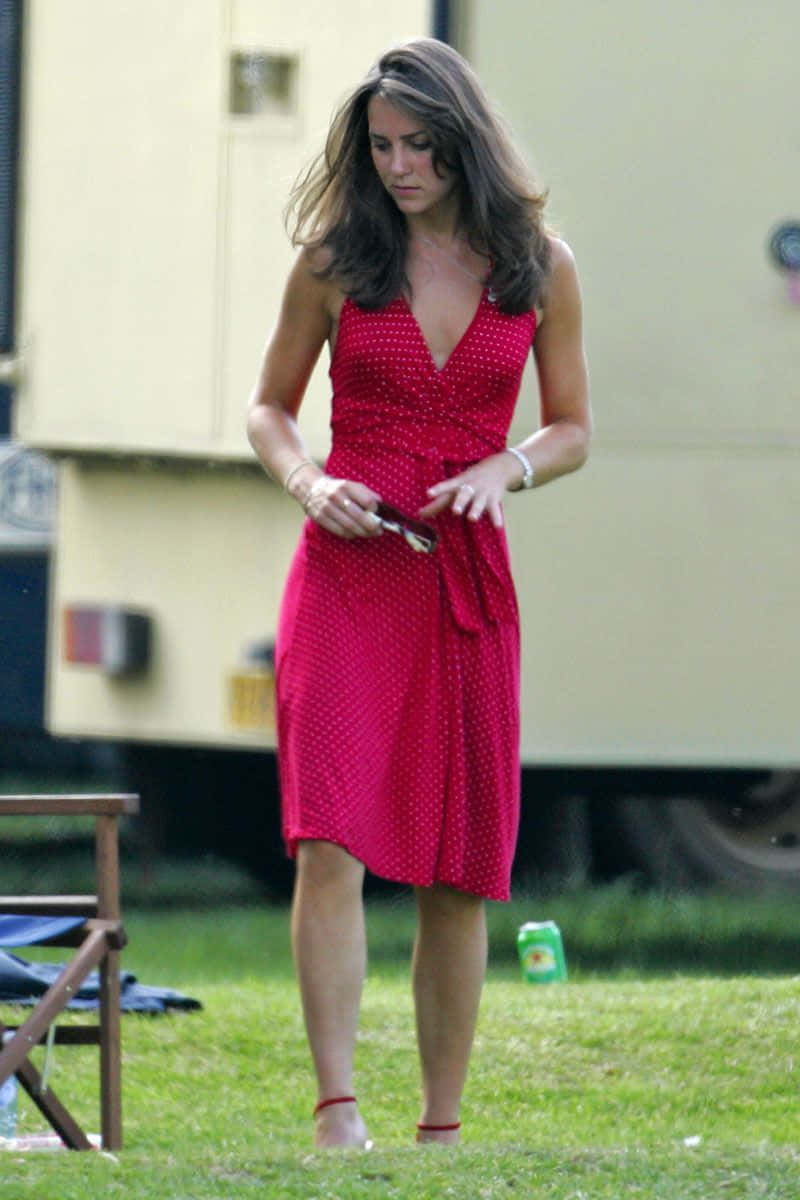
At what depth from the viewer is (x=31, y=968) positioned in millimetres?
4957

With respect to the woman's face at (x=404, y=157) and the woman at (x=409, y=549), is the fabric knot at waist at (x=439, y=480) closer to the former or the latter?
the woman at (x=409, y=549)

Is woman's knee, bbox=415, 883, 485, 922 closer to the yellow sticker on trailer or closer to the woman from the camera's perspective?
the woman

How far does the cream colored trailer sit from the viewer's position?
6.71 meters

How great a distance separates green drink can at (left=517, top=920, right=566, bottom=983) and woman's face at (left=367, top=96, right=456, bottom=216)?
2.91m

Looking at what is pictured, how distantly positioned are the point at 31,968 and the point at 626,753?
223cm

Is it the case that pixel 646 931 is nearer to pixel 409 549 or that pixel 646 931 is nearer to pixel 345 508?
pixel 409 549

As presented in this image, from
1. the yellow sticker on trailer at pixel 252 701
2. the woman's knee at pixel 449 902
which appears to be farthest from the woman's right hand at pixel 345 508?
the yellow sticker on trailer at pixel 252 701

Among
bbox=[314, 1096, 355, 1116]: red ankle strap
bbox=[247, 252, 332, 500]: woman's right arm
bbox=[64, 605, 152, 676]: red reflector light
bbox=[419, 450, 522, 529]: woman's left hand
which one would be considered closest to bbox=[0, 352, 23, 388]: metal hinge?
bbox=[64, 605, 152, 676]: red reflector light

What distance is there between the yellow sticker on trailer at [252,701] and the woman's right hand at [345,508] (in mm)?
3228

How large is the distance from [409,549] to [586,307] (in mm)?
2994

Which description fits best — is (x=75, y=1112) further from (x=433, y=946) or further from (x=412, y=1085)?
(x=433, y=946)

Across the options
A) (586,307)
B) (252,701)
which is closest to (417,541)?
(586,307)

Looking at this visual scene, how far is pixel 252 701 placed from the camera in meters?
7.11

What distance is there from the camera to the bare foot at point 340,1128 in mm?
3855
